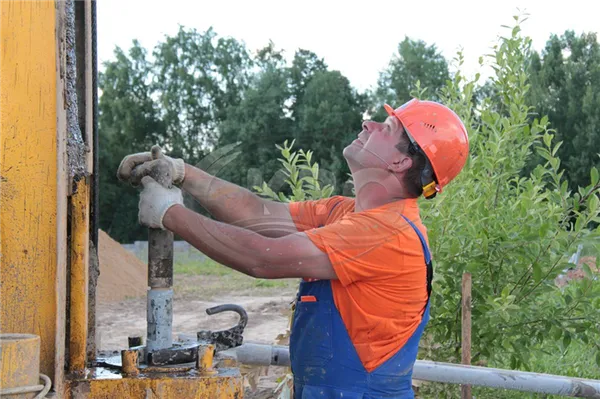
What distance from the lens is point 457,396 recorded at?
15.8ft

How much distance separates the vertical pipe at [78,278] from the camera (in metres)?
2.11

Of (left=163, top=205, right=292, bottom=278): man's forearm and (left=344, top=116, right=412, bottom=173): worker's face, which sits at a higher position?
(left=344, top=116, right=412, bottom=173): worker's face

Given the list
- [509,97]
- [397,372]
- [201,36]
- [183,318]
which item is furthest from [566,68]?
[397,372]

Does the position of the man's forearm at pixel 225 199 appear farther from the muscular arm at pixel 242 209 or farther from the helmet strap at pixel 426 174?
the helmet strap at pixel 426 174

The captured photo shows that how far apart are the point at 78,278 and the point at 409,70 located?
3913cm

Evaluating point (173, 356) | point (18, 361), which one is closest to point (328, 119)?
point (173, 356)

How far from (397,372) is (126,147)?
29687 mm

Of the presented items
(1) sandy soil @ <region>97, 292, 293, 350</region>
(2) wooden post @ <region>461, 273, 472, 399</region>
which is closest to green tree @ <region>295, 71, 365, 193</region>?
(2) wooden post @ <region>461, 273, 472, 399</region>

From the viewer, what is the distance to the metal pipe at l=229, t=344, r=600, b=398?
12.1ft

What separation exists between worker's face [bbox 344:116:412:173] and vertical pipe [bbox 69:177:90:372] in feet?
3.66

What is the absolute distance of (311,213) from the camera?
10.5 ft

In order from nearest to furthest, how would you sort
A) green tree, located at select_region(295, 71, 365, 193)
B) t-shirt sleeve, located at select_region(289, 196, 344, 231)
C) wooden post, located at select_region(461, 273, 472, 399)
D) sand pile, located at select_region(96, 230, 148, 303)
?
t-shirt sleeve, located at select_region(289, 196, 344, 231), wooden post, located at select_region(461, 273, 472, 399), green tree, located at select_region(295, 71, 365, 193), sand pile, located at select_region(96, 230, 148, 303)

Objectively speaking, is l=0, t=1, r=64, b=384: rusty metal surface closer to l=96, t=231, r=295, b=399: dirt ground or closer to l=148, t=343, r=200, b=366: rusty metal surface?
l=148, t=343, r=200, b=366: rusty metal surface

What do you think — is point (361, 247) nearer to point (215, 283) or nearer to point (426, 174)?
point (426, 174)
